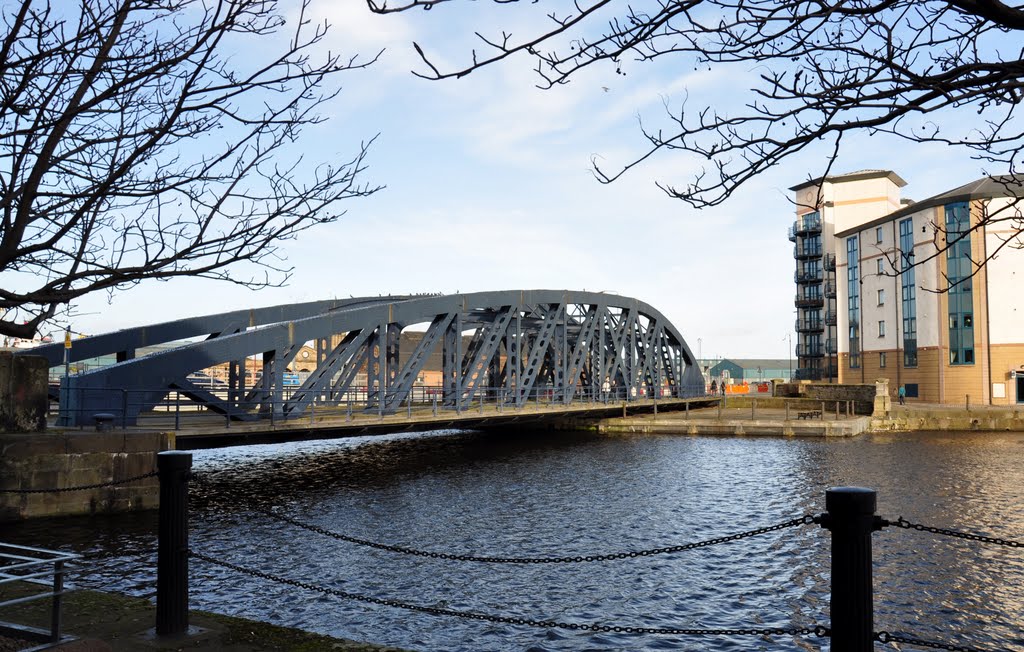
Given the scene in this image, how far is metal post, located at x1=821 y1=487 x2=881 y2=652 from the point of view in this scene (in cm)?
390

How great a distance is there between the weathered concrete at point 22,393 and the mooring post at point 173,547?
10.9 metres

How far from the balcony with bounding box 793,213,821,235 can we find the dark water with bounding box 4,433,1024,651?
5136cm

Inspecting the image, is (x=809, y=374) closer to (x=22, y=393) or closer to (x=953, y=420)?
(x=953, y=420)

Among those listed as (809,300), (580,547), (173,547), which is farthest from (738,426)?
(809,300)

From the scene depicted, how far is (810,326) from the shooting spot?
78875mm

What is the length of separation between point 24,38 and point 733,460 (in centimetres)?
2871

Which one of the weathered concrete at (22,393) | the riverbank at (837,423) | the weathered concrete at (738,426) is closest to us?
the weathered concrete at (22,393)

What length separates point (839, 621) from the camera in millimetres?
4039

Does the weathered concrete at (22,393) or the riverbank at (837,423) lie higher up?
the weathered concrete at (22,393)

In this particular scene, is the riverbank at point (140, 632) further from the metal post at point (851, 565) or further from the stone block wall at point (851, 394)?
the stone block wall at point (851, 394)

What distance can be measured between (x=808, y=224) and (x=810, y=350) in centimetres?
1302

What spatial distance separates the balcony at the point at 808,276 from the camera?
3107 inches

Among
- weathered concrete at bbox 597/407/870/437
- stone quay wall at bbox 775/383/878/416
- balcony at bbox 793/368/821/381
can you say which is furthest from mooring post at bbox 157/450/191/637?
balcony at bbox 793/368/821/381

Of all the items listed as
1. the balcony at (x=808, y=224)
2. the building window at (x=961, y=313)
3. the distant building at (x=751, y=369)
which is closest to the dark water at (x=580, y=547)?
the building window at (x=961, y=313)
